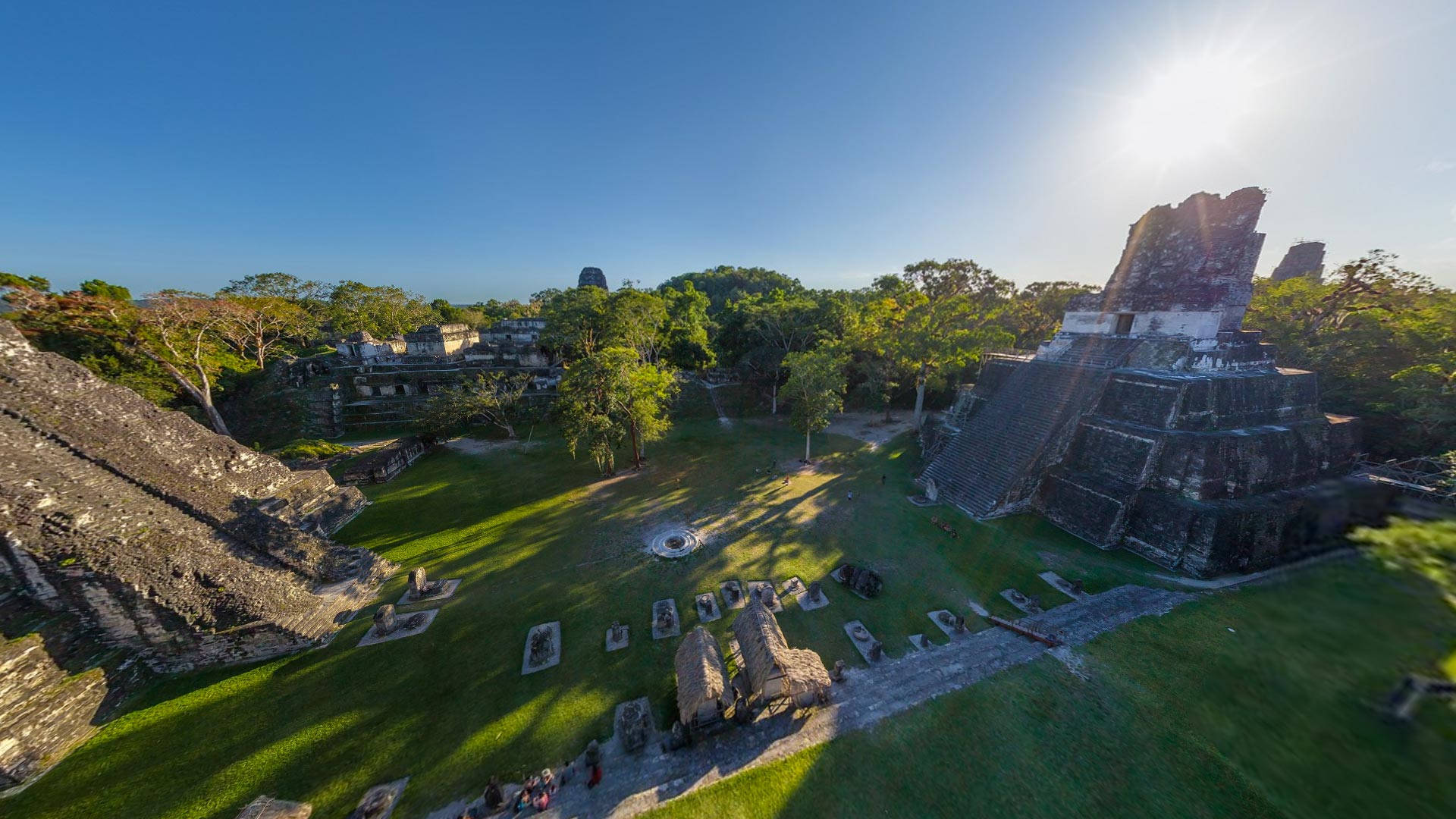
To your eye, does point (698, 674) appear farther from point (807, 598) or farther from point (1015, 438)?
point (1015, 438)

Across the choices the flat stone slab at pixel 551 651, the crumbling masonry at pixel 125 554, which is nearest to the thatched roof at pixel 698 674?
the flat stone slab at pixel 551 651

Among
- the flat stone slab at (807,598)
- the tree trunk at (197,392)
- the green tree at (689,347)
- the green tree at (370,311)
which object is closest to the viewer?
the flat stone slab at (807,598)

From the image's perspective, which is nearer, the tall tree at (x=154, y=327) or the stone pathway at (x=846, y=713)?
the stone pathway at (x=846, y=713)

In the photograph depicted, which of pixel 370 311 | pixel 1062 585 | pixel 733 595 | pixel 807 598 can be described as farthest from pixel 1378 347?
pixel 370 311

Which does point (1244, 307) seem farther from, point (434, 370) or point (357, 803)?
point (434, 370)

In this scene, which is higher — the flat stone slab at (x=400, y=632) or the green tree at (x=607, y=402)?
the green tree at (x=607, y=402)

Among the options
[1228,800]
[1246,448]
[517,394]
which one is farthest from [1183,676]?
[517,394]

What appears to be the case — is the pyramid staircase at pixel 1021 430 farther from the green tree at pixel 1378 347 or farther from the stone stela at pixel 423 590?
the stone stela at pixel 423 590
